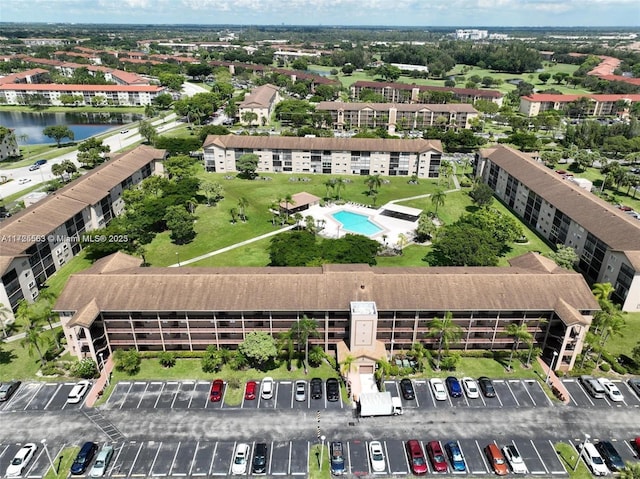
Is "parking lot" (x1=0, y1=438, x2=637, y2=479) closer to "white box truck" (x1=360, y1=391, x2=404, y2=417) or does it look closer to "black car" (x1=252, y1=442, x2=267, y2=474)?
"black car" (x1=252, y1=442, x2=267, y2=474)

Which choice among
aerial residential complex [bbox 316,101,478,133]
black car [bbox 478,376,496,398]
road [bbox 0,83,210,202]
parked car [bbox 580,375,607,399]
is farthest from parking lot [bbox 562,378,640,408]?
aerial residential complex [bbox 316,101,478,133]

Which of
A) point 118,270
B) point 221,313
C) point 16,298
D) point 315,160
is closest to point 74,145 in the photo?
point 315,160

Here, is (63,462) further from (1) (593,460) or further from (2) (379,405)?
(1) (593,460)

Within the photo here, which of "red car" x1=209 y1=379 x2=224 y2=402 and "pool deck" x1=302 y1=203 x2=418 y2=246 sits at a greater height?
"red car" x1=209 y1=379 x2=224 y2=402

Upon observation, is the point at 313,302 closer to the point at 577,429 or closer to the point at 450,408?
the point at 450,408

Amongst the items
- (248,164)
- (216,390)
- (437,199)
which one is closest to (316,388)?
(216,390)

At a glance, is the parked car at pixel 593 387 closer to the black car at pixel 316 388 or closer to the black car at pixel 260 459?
the black car at pixel 316 388

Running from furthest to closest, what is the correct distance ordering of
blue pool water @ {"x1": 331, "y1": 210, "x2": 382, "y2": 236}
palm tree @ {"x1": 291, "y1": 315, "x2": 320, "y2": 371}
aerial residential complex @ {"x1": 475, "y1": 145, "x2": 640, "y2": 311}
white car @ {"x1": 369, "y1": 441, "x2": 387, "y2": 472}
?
1. blue pool water @ {"x1": 331, "y1": 210, "x2": 382, "y2": 236}
2. aerial residential complex @ {"x1": 475, "y1": 145, "x2": 640, "y2": 311}
3. palm tree @ {"x1": 291, "y1": 315, "x2": 320, "y2": 371}
4. white car @ {"x1": 369, "y1": 441, "x2": 387, "y2": 472}
